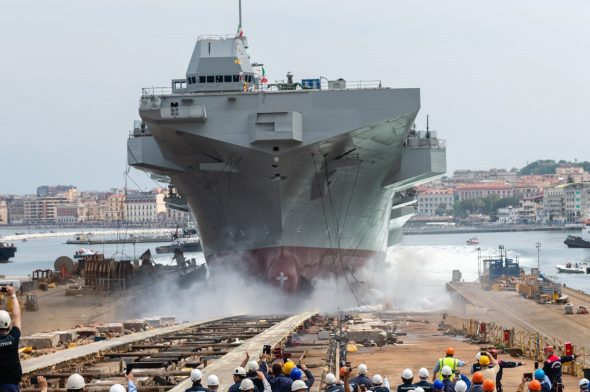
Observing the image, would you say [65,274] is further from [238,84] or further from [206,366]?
[206,366]

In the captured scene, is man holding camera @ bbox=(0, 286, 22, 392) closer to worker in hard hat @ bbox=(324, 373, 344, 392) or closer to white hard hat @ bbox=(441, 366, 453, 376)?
worker in hard hat @ bbox=(324, 373, 344, 392)

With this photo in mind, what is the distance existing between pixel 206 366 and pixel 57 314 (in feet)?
78.1

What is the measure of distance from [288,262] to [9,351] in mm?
28627

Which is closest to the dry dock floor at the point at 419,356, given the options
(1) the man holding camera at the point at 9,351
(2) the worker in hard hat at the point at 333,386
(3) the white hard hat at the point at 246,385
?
(2) the worker in hard hat at the point at 333,386

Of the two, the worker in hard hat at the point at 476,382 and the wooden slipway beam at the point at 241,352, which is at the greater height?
the worker in hard hat at the point at 476,382

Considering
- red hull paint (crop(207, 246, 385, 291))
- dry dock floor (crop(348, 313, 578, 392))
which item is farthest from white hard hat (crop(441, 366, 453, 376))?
red hull paint (crop(207, 246, 385, 291))

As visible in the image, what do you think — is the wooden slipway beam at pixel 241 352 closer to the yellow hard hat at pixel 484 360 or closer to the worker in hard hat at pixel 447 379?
the worker in hard hat at pixel 447 379

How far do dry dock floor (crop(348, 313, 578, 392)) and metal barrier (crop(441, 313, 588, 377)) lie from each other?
48cm

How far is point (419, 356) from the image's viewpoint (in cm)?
2431

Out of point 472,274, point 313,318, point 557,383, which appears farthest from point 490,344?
point 472,274

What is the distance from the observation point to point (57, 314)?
40.8 m

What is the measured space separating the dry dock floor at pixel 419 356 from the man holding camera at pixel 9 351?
32.8 feet

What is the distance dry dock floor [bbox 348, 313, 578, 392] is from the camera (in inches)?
804

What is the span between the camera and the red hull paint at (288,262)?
3806 centimetres
